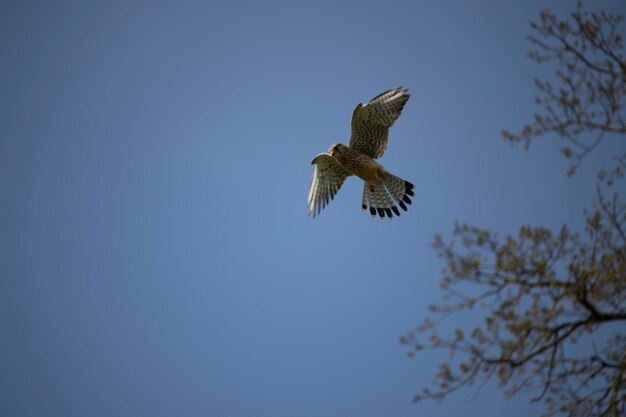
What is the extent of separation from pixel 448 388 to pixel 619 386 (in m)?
1.12

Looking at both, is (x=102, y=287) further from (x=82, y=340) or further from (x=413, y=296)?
(x=413, y=296)

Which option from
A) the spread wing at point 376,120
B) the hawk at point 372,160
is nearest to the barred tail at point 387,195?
the hawk at point 372,160

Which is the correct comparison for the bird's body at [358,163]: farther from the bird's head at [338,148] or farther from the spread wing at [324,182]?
the spread wing at [324,182]

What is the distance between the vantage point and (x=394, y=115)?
9.66 meters

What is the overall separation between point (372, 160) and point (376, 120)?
0.68 meters

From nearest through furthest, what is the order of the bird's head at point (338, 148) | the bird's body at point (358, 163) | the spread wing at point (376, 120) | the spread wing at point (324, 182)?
1. the spread wing at point (376, 120)
2. the bird's body at point (358, 163)
3. the bird's head at point (338, 148)
4. the spread wing at point (324, 182)

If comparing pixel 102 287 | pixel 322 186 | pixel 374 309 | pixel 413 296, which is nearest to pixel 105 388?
pixel 374 309

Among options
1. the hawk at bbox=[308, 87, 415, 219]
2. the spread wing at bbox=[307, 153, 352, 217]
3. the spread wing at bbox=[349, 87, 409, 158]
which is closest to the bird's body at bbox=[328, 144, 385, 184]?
the hawk at bbox=[308, 87, 415, 219]

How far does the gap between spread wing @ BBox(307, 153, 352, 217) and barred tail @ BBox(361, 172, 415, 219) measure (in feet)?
2.16

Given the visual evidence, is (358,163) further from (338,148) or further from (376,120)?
(376,120)

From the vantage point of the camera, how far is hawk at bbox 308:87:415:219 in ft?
31.6

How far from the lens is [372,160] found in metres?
10.0

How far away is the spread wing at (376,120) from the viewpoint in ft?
31.3

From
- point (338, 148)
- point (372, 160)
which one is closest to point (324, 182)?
point (338, 148)
